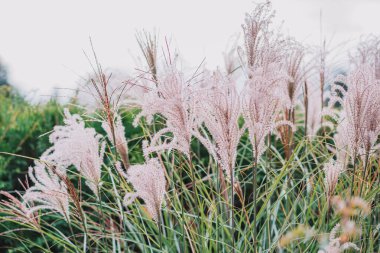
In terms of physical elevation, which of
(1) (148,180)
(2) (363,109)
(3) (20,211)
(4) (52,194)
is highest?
(2) (363,109)

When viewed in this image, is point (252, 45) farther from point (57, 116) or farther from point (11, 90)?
point (11, 90)

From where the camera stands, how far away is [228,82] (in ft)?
7.37

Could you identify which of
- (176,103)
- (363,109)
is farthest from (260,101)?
(363,109)

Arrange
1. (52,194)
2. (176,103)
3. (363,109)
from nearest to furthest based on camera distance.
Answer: (176,103), (363,109), (52,194)

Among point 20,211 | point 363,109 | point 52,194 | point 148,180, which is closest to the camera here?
point 148,180

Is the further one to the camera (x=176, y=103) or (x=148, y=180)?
(x=148, y=180)

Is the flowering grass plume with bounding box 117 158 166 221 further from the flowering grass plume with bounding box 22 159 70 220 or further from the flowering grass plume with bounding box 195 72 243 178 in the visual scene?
the flowering grass plume with bounding box 22 159 70 220

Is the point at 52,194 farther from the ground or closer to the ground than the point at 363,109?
closer to the ground

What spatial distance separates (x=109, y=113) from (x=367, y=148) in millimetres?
1206

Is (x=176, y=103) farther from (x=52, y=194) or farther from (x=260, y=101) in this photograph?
(x=52, y=194)

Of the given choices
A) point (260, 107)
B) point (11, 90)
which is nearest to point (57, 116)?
point (260, 107)

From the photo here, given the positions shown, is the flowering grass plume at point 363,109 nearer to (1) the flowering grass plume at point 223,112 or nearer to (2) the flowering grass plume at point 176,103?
(1) the flowering grass plume at point 223,112

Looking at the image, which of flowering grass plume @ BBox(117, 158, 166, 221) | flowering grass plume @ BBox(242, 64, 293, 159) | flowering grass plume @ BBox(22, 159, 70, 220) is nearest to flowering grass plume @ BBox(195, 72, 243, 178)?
flowering grass plume @ BBox(242, 64, 293, 159)

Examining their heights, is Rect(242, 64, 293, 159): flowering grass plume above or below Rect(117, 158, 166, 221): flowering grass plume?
above
